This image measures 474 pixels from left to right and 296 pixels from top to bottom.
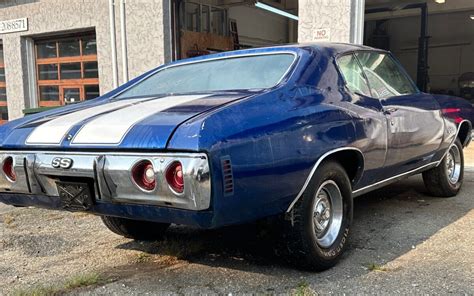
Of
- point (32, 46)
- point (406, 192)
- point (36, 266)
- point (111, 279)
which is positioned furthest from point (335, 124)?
point (32, 46)

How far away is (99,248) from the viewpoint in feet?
13.4

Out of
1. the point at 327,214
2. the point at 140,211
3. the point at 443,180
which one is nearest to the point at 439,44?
the point at 443,180

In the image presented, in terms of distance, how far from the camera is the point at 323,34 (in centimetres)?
852

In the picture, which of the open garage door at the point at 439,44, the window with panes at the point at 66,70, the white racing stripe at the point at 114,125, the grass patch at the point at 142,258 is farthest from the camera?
the open garage door at the point at 439,44

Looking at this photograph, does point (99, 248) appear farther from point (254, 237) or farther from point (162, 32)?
point (162, 32)

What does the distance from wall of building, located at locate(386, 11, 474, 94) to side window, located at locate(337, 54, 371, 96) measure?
21588mm

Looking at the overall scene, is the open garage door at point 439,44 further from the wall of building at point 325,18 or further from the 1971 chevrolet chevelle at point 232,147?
the 1971 chevrolet chevelle at point 232,147

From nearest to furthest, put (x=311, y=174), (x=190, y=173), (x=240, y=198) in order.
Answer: (x=190, y=173), (x=240, y=198), (x=311, y=174)

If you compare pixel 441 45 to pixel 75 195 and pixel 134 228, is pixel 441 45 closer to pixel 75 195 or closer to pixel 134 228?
pixel 134 228

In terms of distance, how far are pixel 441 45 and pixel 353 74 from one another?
76.2ft

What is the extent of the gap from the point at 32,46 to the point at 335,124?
1177 cm

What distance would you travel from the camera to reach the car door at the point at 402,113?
4055mm

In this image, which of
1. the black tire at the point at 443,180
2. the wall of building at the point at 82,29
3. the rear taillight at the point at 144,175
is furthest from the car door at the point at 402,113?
the wall of building at the point at 82,29

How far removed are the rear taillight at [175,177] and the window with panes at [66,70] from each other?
1014 centimetres
